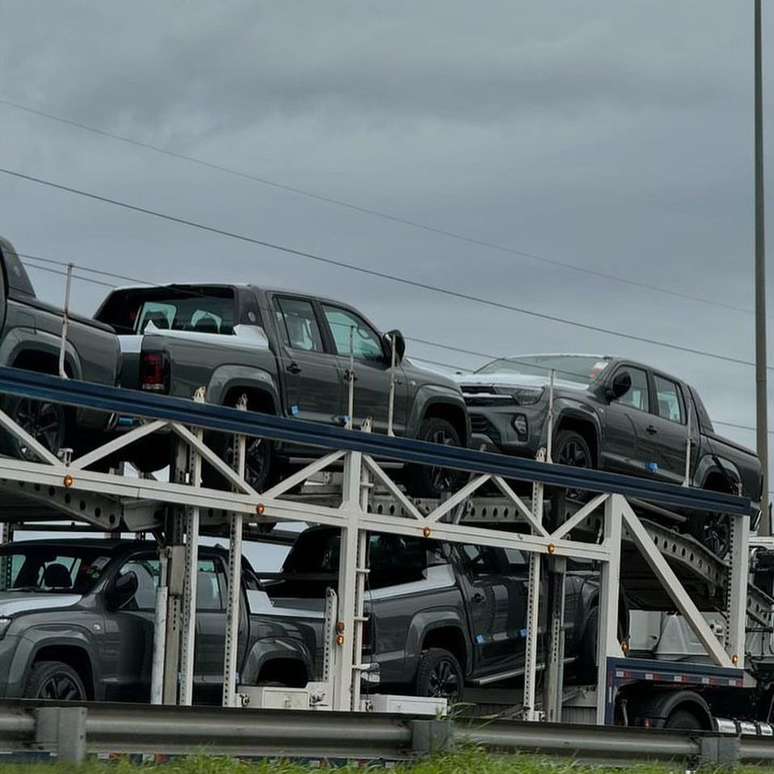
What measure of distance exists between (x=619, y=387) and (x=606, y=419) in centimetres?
40

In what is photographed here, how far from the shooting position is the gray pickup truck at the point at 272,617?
12805 mm

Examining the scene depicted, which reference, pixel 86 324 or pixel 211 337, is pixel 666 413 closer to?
pixel 211 337

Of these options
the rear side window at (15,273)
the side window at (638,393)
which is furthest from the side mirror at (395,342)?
the rear side window at (15,273)

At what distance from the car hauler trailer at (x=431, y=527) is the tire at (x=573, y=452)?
0.47m

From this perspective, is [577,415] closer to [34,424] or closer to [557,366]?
[557,366]

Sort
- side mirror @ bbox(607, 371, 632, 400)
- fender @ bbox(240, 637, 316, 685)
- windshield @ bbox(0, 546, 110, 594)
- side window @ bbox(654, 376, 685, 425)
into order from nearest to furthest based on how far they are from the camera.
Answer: windshield @ bbox(0, 546, 110, 594) → fender @ bbox(240, 637, 316, 685) → side mirror @ bbox(607, 371, 632, 400) → side window @ bbox(654, 376, 685, 425)

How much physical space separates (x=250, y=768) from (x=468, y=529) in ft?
24.5

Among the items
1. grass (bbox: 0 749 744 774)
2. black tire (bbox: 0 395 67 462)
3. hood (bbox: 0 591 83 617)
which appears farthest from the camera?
black tire (bbox: 0 395 67 462)

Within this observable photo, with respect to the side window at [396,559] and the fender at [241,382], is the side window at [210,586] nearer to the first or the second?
the fender at [241,382]

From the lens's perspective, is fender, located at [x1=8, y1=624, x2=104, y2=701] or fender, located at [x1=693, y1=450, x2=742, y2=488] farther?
fender, located at [x1=693, y1=450, x2=742, y2=488]

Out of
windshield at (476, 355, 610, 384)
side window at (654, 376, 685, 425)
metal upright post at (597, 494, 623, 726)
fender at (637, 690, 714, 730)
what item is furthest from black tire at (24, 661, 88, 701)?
side window at (654, 376, 685, 425)

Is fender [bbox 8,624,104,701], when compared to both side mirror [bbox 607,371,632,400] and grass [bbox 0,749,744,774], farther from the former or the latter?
side mirror [bbox 607,371,632,400]

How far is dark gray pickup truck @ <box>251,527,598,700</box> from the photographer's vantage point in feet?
50.2

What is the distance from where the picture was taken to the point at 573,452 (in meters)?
18.4
